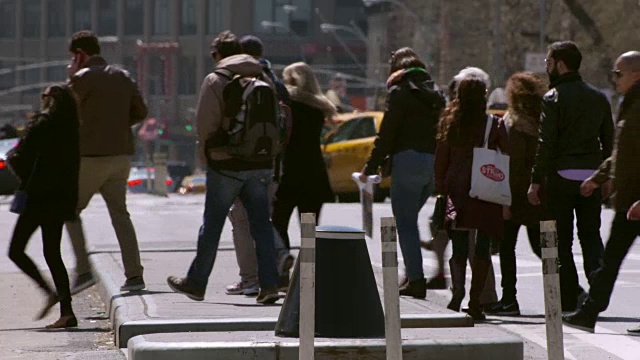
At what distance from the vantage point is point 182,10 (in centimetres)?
11794

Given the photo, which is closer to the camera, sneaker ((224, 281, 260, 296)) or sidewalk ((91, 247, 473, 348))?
sidewalk ((91, 247, 473, 348))

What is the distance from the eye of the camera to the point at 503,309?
1105 cm

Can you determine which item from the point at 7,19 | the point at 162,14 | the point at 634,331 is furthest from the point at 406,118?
the point at 7,19

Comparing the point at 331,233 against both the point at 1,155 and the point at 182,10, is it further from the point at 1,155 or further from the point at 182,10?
the point at 182,10

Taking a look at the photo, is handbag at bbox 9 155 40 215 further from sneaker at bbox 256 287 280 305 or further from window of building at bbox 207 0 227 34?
window of building at bbox 207 0 227 34

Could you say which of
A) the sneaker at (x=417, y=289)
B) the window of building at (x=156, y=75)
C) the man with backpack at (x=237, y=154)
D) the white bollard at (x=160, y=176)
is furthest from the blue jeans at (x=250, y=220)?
the window of building at (x=156, y=75)

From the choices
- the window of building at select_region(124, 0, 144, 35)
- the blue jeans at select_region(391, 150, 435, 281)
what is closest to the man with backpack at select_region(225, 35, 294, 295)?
the blue jeans at select_region(391, 150, 435, 281)

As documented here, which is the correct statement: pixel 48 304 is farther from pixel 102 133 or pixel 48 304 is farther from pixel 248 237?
pixel 248 237

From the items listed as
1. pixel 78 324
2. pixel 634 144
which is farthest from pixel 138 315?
pixel 634 144

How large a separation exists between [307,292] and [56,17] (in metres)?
118

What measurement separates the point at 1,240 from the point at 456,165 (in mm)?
10470

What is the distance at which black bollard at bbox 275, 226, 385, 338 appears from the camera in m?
8.40

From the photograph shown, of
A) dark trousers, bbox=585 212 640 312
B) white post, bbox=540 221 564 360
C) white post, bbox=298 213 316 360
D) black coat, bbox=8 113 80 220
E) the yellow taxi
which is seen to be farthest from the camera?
the yellow taxi

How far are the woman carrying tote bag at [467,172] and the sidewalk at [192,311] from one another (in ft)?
1.18
